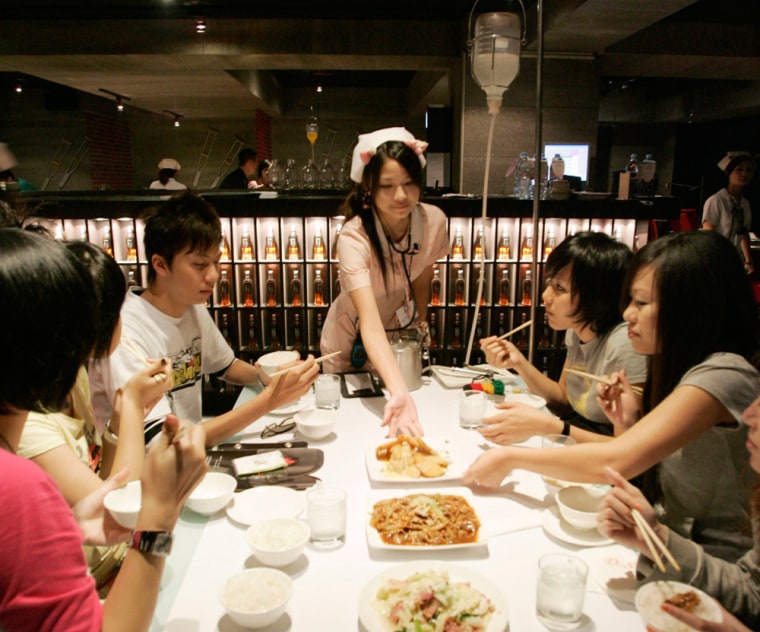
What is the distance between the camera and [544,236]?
509cm

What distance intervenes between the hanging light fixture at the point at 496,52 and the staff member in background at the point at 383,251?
459 millimetres

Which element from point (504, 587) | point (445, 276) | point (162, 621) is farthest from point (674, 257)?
point (445, 276)

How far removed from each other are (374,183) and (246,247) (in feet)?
9.17

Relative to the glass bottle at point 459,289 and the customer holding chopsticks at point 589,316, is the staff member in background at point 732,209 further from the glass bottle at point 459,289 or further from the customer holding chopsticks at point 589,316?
the customer holding chopsticks at point 589,316

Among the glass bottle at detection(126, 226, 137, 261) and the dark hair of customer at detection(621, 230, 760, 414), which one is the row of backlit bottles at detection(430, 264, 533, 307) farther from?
the dark hair of customer at detection(621, 230, 760, 414)

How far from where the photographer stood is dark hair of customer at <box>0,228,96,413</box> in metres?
0.85

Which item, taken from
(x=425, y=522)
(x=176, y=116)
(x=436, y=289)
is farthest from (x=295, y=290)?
(x=176, y=116)

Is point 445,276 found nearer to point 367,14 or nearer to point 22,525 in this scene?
point 367,14

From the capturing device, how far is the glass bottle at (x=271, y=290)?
203 inches

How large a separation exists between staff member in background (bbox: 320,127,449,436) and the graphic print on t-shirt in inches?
24.9

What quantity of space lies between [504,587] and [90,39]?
22.4ft

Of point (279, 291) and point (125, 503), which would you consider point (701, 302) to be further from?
point (279, 291)

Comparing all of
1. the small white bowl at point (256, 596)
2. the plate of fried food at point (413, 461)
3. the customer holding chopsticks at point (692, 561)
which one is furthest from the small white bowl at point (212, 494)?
the customer holding chopsticks at point (692, 561)

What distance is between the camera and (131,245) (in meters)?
5.09
